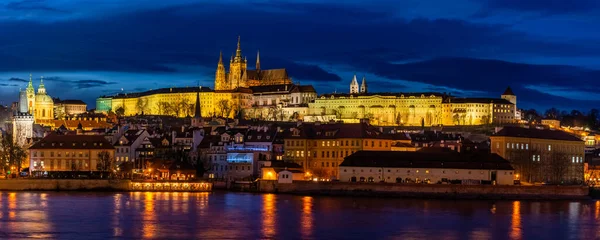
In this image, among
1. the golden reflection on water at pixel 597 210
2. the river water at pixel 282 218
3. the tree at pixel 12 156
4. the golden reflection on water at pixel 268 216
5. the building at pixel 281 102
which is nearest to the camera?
the river water at pixel 282 218

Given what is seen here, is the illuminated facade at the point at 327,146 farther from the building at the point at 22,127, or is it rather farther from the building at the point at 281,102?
the building at the point at 281,102

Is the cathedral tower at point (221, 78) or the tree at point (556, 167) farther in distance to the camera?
the cathedral tower at point (221, 78)

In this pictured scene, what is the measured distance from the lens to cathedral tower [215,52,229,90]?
180 metres

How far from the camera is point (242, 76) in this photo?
180 m

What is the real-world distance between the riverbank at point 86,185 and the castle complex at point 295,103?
256 feet

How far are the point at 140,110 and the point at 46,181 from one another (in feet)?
374

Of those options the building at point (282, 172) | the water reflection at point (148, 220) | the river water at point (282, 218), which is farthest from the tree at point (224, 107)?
the water reflection at point (148, 220)

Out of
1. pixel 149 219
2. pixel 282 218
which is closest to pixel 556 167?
pixel 282 218

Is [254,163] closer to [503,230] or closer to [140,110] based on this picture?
[503,230]

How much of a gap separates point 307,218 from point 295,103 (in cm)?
11715

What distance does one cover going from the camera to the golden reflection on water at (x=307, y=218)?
126 feet

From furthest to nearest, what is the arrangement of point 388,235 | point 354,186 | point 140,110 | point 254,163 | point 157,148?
point 140,110 < point 157,148 < point 254,163 < point 354,186 < point 388,235

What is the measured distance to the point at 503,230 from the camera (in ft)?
132

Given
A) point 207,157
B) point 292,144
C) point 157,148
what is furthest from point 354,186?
point 157,148
